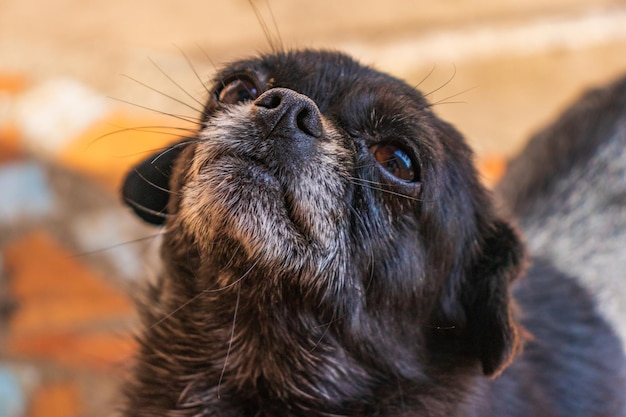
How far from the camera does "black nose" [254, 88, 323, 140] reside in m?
1.43

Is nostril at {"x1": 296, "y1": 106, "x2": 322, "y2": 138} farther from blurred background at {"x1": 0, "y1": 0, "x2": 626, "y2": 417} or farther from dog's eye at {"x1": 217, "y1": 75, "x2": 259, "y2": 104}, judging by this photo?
blurred background at {"x1": 0, "y1": 0, "x2": 626, "y2": 417}

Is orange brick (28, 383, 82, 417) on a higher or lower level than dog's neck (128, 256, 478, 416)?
lower

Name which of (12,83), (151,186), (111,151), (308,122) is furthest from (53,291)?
(308,122)

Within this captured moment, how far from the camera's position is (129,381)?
2061mm

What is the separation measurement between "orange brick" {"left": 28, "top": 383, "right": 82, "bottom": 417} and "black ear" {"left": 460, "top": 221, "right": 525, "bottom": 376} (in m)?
1.91

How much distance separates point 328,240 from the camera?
1.54 m

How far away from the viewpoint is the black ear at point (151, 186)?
1.97 metres

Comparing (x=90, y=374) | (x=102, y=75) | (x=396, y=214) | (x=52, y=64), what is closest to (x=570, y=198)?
(x=396, y=214)

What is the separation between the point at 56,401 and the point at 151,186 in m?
1.47

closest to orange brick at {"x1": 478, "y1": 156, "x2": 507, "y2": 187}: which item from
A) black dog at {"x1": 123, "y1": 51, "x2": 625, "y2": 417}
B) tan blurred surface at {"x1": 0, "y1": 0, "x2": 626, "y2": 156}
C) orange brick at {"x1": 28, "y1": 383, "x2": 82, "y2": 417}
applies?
tan blurred surface at {"x1": 0, "y1": 0, "x2": 626, "y2": 156}

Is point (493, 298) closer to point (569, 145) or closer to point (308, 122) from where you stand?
point (308, 122)

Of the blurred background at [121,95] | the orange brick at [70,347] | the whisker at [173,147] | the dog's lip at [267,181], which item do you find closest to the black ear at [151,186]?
the whisker at [173,147]

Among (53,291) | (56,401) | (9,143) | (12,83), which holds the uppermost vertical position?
(12,83)

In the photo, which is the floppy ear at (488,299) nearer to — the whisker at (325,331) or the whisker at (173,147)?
the whisker at (325,331)
